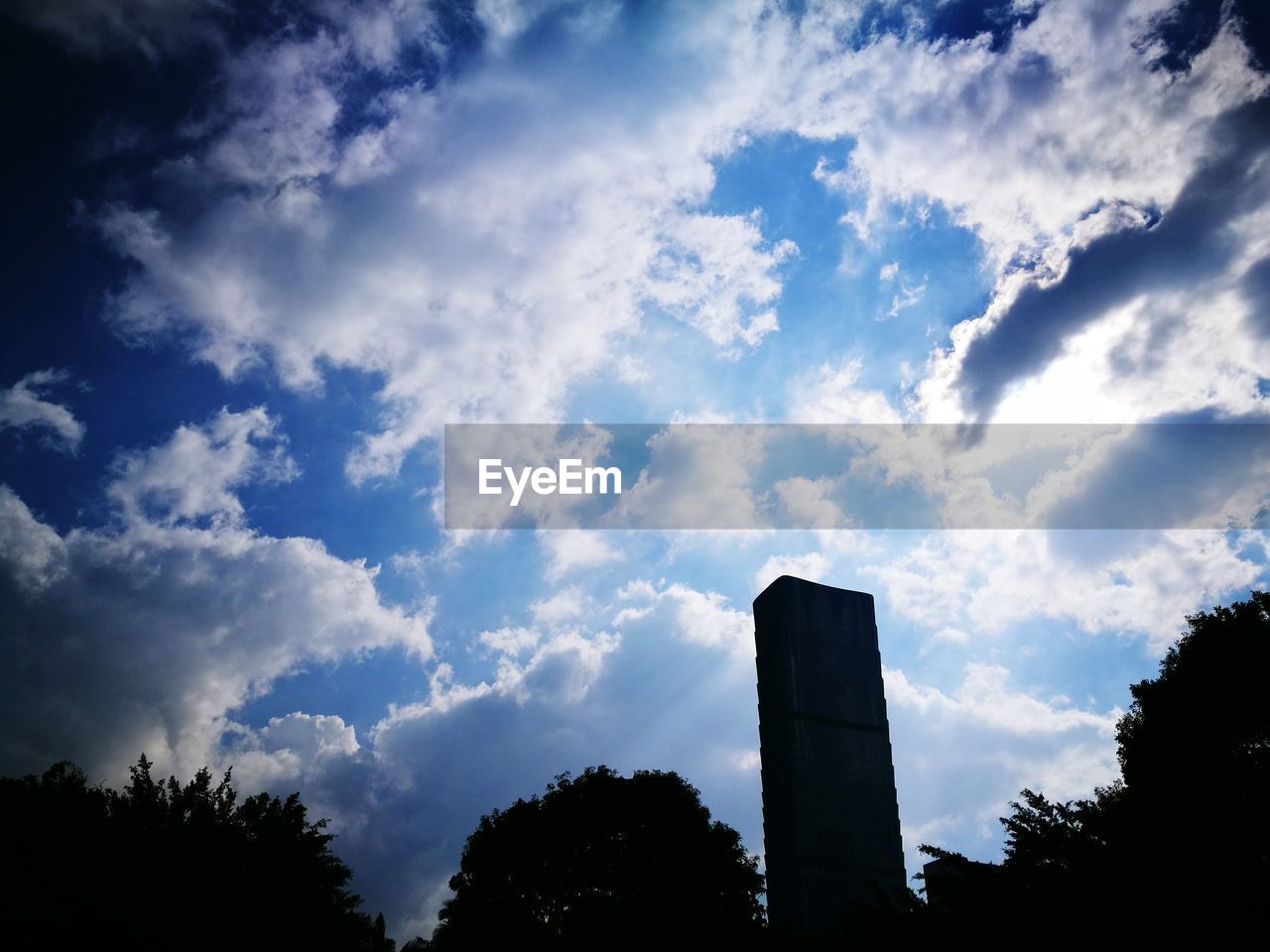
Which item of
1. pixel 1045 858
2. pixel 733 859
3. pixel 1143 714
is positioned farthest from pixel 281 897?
pixel 1143 714

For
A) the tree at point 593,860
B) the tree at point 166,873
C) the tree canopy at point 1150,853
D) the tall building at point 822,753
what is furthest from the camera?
the tall building at point 822,753

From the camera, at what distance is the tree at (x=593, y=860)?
46.4m

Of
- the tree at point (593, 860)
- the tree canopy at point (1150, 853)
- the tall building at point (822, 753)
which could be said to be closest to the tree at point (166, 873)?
the tree canopy at point (1150, 853)

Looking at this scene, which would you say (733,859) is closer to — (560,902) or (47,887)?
(560,902)

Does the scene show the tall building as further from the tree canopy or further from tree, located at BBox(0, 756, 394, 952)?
the tree canopy

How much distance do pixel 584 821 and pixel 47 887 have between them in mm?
39104

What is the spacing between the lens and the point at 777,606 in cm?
14912

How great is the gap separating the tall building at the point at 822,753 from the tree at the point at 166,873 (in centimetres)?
11455

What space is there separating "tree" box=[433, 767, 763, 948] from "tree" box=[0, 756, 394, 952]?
2655 centimetres

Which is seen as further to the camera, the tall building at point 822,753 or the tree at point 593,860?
the tall building at point 822,753

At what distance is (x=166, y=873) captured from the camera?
1738 centimetres

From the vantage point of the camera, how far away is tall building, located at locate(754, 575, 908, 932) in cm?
12725

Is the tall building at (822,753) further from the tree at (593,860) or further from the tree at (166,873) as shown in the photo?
the tree at (166,873)

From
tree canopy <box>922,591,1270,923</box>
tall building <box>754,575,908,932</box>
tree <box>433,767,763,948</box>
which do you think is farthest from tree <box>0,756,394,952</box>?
tall building <box>754,575,908,932</box>
